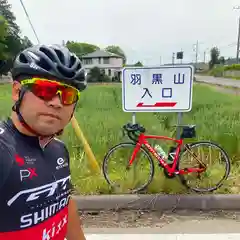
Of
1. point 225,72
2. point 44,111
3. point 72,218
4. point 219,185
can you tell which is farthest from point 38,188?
point 225,72

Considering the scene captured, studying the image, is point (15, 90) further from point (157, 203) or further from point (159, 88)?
point (159, 88)

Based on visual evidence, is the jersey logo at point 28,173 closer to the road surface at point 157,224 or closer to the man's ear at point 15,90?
the man's ear at point 15,90

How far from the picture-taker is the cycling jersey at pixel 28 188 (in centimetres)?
106

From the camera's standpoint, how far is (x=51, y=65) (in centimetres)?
109

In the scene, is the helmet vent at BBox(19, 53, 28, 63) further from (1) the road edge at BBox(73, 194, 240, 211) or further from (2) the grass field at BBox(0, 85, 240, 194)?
(2) the grass field at BBox(0, 85, 240, 194)

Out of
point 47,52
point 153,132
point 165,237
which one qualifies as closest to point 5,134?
point 47,52

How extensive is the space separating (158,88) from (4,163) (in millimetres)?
3162

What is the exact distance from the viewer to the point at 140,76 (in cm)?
409

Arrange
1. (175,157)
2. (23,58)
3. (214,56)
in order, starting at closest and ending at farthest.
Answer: (23,58) → (175,157) → (214,56)

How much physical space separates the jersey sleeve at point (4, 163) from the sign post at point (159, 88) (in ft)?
10.2

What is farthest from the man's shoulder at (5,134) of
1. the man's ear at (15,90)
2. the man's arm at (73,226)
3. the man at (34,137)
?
the man's arm at (73,226)

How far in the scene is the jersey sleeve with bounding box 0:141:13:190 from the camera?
104cm

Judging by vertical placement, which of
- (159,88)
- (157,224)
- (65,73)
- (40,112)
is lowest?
(157,224)

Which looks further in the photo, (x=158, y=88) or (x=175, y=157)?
(x=158, y=88)
